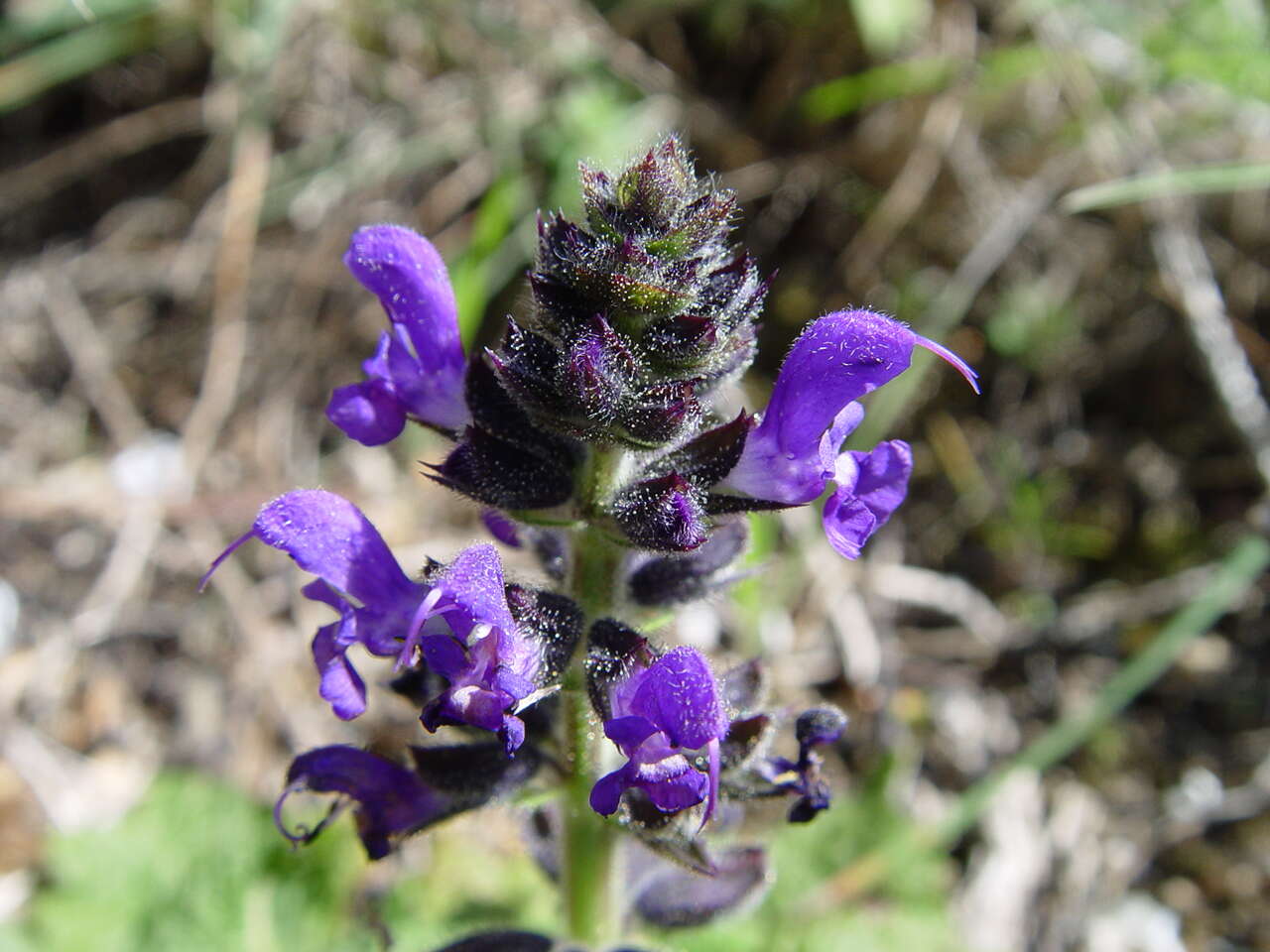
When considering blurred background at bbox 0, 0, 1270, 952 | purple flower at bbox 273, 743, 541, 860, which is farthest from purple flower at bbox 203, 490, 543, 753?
blurred background at bbox 0, 0, 1270, 952

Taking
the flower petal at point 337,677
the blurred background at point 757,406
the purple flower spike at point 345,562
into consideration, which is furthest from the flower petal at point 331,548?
the blurred background at point 757,406

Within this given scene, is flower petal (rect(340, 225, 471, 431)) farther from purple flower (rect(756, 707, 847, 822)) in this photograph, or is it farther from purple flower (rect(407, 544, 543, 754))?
purple flower (rect(756, 707, 847, 822))

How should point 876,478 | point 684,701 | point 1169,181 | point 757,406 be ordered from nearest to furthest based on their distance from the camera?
point 684,701 → point 876,478 → point 1169,181 → point 757,406

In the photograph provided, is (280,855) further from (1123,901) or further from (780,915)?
(1123,901)

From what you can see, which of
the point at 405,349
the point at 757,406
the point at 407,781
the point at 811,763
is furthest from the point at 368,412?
the point at 757,406

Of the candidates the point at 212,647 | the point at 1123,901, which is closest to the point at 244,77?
the point at 212,647

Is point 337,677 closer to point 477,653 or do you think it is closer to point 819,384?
point 477,653

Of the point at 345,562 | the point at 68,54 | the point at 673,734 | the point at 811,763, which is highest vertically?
the point at 68,54
